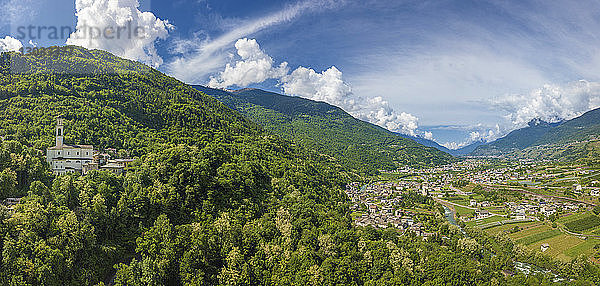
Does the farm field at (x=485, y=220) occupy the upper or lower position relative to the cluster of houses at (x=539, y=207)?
lower

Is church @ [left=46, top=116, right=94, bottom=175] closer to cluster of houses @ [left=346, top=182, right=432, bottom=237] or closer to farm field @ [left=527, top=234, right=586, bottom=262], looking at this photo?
cluster of houses @ [left=346, top=182, right=432, bottom=237]

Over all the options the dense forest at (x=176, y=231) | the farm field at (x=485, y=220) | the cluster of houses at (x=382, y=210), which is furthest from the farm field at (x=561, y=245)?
the cluster of houses at (x=382, y=210)

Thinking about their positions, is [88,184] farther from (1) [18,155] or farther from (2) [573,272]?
(2) [573,272]

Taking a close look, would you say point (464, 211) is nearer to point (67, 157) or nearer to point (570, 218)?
point (570, 218)

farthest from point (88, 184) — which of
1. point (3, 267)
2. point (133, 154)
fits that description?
point (133, 154)

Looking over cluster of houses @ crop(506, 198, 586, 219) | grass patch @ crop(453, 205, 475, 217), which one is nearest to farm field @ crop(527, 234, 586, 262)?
cluster of houses @ crop(506, 198, 586, 219)

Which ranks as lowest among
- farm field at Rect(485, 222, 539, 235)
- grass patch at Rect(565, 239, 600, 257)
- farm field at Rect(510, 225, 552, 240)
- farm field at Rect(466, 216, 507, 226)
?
grass patch at Rect(565, 239, 600, 257)

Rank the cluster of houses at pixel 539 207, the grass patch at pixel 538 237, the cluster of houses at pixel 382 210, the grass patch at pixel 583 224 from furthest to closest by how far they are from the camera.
Result: the cluster of houses at pixel 539 207, the grass patch at pixel 583 224, the cluster of houses at pixel 382 210, the grass patch at pixel 538 237

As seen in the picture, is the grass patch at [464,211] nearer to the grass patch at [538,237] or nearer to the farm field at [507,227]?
the farm field at [507,227]
